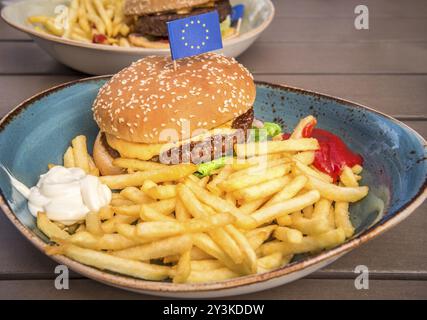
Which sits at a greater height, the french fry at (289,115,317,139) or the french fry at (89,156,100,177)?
the french fry at (289,115,317,139)

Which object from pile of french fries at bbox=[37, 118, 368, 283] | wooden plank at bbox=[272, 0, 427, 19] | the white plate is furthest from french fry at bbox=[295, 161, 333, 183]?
wooden plank at bbox=[272, 0, 427, 19]

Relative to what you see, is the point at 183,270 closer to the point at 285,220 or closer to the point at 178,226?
the point at 178,226

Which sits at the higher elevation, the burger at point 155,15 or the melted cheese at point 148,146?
the burger at point 155,15

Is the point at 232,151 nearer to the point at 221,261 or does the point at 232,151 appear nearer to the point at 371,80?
the point at 221,261

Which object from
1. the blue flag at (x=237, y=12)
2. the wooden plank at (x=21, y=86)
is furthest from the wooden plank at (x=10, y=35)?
the blue flag at (x=237, y=12)

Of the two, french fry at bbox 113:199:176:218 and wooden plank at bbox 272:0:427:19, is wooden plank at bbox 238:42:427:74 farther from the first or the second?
french fry at bbox 113:199:176:218

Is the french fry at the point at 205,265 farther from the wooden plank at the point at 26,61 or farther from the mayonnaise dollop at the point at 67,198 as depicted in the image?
the wooden plank at the point at 26,61
